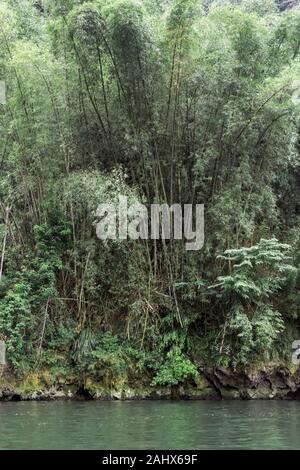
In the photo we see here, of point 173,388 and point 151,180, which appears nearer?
point 173,388

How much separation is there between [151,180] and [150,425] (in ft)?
20.8

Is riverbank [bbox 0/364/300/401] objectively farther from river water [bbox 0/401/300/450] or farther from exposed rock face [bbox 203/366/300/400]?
river water [bbox 0/401/300/450]

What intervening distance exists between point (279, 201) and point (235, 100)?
3401mm

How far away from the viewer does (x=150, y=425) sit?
8844 millimetres

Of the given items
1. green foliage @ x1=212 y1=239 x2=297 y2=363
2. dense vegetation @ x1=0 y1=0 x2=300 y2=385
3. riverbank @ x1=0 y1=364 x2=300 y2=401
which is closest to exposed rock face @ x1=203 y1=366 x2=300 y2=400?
riverbank @ x1=0 y1=364 x2=300 y2=401

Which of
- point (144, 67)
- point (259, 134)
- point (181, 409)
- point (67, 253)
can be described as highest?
point (144, 67)

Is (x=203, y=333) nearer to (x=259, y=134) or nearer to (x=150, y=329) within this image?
(x=150, y=329)

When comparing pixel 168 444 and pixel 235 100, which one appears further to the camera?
pixel 235 100

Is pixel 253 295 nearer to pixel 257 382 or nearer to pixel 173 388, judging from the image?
pixel 257 382

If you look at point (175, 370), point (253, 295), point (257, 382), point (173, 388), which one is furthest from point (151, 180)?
point (257, 382)

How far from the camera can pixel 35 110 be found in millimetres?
13812

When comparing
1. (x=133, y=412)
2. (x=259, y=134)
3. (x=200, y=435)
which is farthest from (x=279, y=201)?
(x=200, y=435)

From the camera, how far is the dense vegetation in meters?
12.8

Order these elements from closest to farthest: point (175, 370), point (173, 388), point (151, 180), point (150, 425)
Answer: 1. point (150, 425)
2. point (175, 370)
3. point (173, 388)
4. point (151, 180)
